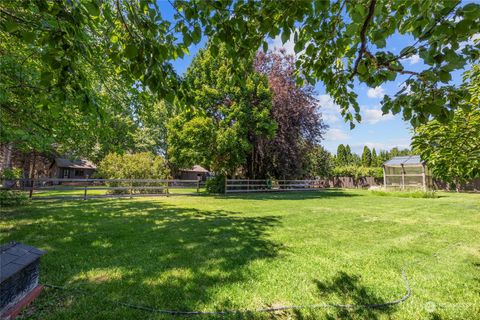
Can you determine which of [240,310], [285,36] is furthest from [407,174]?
[285,36]

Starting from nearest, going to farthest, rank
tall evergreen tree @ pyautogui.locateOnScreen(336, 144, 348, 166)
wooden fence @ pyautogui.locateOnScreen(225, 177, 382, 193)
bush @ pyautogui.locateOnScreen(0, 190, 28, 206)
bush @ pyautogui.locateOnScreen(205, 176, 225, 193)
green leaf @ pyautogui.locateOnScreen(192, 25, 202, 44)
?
green leaf @ pyautogui.locateOnScreen(192, 25, 202, 44)
bush @ pyautogui.locateOnScreen(0, 190, 28, 206)
bush @ pyautogui.locateOnScreen(205, 176, 225, 193)
wooden fence @ pyautogui.locateOnScreen(225, 177, 382, 193)
tall evergreen tree @ pyautogui.locateOnScreen(336, 144, 348, 166)

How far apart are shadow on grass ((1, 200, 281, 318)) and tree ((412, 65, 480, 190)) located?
2921mm

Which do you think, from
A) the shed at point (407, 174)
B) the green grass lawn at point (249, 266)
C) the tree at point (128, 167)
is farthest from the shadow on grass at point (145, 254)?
the shed at point (407, 174)

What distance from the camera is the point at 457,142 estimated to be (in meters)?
3.43

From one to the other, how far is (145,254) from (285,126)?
16.4 metres

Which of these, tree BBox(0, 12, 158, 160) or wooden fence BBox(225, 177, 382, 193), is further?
wooden fence BBox(225, 177, 382, 193)

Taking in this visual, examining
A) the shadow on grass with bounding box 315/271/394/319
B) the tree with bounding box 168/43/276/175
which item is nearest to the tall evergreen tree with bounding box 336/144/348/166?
the tree with bounding box 168/43/276/175

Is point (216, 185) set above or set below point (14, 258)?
above

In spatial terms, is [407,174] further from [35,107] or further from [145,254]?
[35,107]

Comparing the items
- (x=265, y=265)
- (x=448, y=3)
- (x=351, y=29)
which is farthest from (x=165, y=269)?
(x=448, y=3)

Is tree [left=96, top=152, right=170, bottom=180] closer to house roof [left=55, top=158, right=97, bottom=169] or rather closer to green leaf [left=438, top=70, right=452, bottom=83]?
green leaf [left=438, top=70, right=452, bottom=83]

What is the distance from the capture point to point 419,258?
420cm

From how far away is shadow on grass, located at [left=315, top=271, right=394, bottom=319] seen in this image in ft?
8.33

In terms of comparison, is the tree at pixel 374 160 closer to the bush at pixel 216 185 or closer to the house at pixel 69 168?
the bush at pixel 216 185
